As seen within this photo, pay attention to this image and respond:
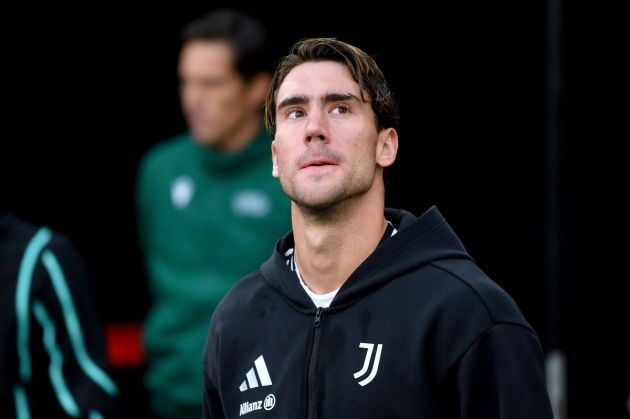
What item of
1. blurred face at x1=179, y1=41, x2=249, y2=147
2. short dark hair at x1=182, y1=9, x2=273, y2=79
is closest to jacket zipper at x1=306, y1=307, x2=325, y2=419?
blurred face at x1=179, y1=41, x2=249, y2=147

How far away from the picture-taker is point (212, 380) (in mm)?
3596

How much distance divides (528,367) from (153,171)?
305 cm

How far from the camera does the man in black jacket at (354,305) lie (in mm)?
3088

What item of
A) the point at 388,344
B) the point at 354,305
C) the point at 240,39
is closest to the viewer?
the point at 388,344

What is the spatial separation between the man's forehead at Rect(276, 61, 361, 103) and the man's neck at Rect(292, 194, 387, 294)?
27 cm

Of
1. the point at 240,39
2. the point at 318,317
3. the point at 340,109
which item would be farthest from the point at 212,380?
the point at 240,39

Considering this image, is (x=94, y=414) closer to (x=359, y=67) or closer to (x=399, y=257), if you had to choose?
(x=399, y=257)

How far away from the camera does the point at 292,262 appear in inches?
143

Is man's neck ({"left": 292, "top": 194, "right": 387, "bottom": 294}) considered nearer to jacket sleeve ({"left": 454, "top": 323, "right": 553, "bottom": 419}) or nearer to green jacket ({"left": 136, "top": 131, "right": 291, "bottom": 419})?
jacket sleeve ({"left": 454, "top": 323, "right": 553, "bottom": 419})

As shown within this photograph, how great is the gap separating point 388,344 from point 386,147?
54 centimetres

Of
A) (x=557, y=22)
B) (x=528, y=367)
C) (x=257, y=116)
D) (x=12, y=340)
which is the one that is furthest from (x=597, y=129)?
(x=528, y=367)

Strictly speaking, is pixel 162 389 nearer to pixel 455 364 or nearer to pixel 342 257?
pixel 342 257

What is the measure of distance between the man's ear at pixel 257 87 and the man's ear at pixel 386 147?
2.17m

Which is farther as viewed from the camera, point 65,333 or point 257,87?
point 257,87
